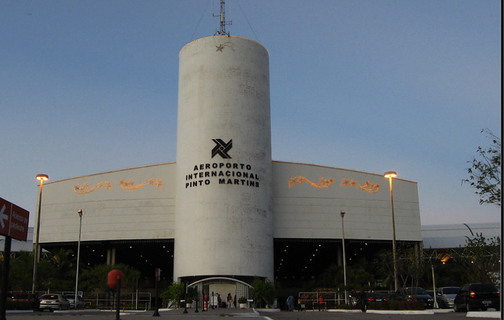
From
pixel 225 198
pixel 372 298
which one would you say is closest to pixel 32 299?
pixel 225 198

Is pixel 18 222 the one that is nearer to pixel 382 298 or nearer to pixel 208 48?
pixel 382 298

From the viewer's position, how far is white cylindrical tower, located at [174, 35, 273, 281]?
186 feet

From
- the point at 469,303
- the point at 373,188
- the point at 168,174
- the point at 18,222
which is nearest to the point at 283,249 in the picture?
the point at 373,188

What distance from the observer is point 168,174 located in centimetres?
6462

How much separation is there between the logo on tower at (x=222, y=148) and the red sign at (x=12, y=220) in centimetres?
4017

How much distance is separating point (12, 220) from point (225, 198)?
4055 centimetres

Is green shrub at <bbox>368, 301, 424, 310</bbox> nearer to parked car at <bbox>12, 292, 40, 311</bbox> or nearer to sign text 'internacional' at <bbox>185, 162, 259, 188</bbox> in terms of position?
sign text 'internacional' at <bbox>185, 162, 259, 188</bbox>

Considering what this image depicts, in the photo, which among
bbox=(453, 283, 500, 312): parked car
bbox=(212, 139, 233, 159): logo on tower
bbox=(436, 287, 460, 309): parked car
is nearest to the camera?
bbox=(453, 283, 500, 312): parked car

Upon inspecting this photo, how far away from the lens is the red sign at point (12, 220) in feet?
53.0

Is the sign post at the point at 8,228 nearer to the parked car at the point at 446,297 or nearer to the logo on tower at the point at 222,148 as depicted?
the parked car at the point at 446,297

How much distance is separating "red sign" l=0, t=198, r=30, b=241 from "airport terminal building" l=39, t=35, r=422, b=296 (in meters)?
38.9

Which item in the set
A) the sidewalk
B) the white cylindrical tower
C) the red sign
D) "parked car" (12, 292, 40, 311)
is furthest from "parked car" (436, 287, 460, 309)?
the red sign

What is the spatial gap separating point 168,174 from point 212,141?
8907mm

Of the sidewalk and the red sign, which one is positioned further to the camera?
the sidewalk
